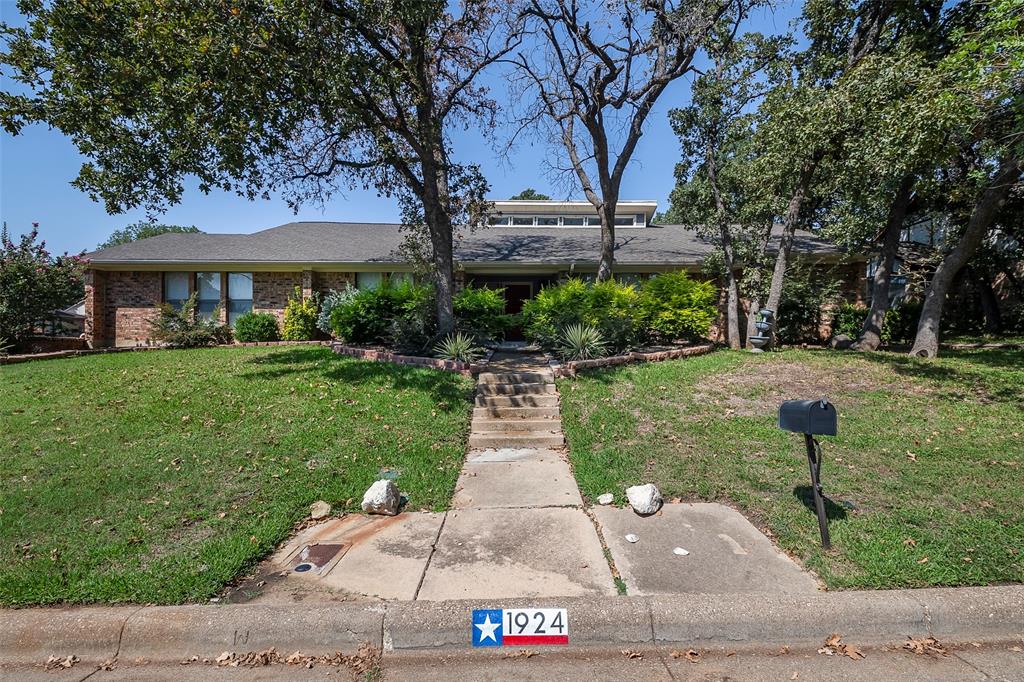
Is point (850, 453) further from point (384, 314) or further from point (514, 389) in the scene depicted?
point (384, 314)

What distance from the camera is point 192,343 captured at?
1455 centimetres

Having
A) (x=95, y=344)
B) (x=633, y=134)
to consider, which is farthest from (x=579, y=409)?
(x=95, y=344)

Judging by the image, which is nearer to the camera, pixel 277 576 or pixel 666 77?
pixel 277 576

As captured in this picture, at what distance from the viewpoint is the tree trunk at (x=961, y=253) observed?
30.5 feet

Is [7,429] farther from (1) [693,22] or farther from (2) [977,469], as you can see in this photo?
(1) [693,22]

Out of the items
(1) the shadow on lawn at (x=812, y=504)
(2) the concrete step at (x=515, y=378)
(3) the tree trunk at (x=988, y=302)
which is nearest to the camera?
(1) the shadow on lawn at (x=812, y=504)

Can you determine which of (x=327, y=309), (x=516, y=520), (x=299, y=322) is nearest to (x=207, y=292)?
(x=299, y=322)

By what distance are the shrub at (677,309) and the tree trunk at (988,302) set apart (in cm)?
1074

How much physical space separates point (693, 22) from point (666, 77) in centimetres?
126

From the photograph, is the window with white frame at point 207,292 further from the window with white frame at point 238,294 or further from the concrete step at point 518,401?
the concrete step at point 518,401

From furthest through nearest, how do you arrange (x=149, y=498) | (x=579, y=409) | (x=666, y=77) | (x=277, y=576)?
(x=666, y=77)
(x=579, y=409)
(x=149, y=498)
(x=277, y=576)

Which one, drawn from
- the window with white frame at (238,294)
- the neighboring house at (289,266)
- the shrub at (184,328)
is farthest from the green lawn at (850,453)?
the window with white frame at (238,294)

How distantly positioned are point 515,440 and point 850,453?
153 inches

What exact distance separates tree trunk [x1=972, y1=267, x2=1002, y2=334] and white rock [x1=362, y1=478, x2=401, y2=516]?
18.9m
